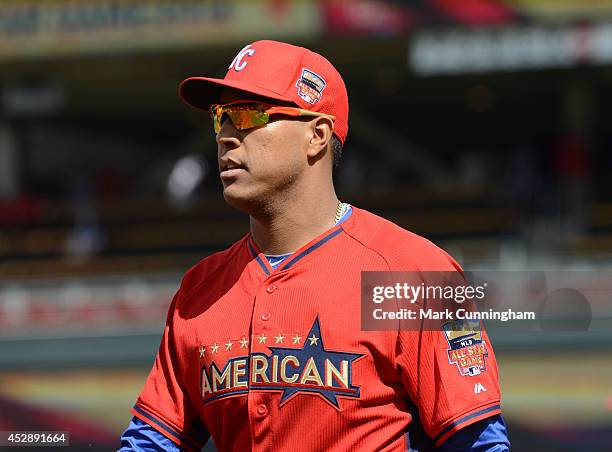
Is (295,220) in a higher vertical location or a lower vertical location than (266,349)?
higher

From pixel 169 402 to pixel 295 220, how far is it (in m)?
0.50

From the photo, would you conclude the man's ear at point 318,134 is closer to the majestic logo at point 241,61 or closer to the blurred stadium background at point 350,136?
the majestic logo at point 241,61

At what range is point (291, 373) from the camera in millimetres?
2145

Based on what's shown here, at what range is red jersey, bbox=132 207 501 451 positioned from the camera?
2.09 meters

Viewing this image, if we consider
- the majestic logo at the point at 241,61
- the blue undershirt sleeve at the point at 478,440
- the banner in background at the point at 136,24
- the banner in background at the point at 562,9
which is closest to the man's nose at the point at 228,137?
the majestic logo at the point at 241,61

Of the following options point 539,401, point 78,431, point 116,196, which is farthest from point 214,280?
point 116,196

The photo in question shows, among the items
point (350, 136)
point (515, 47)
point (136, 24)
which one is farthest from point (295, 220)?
point (350, 136)

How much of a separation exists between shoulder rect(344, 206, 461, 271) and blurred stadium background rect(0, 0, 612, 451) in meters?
5.30

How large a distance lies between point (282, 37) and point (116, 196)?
6.29m

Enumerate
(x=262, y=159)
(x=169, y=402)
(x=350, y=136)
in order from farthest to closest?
(x=350, y=136) → (x=169, y=402) → (x=262, y=159)

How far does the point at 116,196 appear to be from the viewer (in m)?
19.3

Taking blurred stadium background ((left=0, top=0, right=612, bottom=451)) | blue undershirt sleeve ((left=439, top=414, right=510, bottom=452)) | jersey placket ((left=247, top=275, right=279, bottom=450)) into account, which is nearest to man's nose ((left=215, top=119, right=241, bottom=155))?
jersey placket ((left=247, top=275, right=279, bottom=450))

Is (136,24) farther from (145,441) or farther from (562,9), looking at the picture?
(145,441)

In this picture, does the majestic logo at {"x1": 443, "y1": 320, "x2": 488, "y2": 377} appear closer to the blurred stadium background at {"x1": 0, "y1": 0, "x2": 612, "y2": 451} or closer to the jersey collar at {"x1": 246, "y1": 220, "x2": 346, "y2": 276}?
the jersey collar at {"x1": 246, "y1": 220, "x2": 346, "y2": 276}
